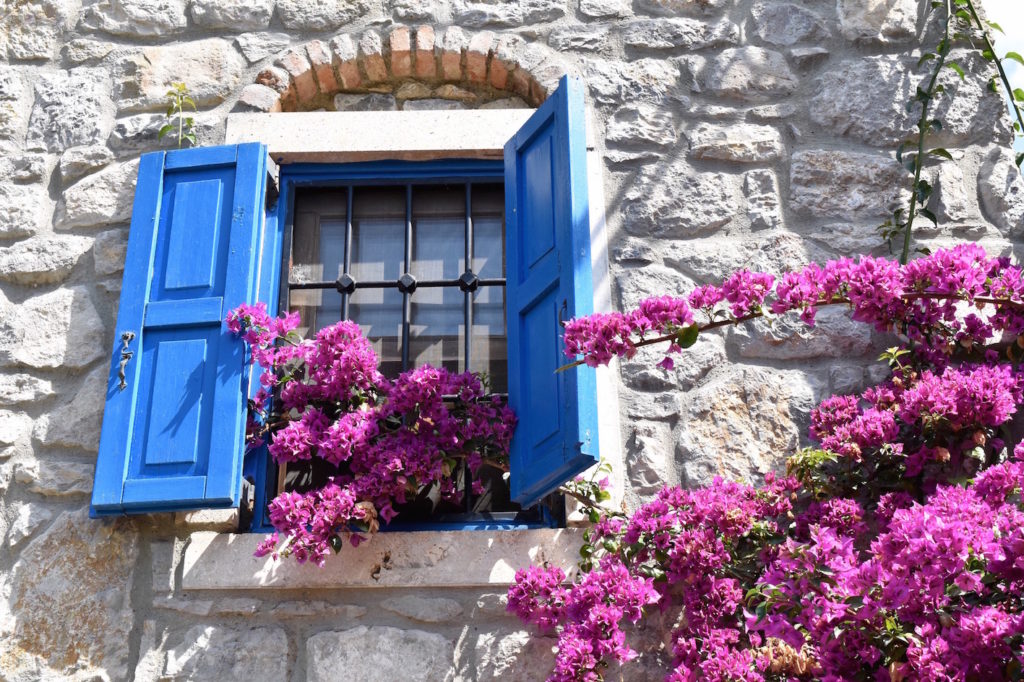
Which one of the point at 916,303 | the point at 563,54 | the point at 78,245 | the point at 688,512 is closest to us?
the point at 688,512

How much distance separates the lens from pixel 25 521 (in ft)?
10.7

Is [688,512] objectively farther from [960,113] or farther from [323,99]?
[323,99]

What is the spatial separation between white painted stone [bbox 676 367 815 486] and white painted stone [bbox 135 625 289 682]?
124 centimetres

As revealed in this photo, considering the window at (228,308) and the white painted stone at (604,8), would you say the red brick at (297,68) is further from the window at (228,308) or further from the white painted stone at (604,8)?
the white painted stone at (604,8)

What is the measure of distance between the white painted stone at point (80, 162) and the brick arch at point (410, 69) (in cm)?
50

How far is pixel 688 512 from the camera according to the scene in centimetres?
301

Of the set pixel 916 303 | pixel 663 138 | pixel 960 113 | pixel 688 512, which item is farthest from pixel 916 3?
pixel 688 512

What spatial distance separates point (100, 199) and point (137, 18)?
72 cm

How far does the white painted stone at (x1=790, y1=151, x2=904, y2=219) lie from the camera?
3621mm

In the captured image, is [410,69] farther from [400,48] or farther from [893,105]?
[893,105]

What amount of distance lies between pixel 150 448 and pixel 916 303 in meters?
2.20

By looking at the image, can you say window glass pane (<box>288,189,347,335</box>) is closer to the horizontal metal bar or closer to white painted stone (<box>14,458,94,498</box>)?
the horizontal metal bar

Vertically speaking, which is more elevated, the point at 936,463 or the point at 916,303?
the point at 916,303

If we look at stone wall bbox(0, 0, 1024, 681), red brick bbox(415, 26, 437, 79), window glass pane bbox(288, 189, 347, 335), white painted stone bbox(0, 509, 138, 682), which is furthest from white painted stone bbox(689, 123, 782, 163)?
white painted stone bbox(0, 509, 138, 682)
